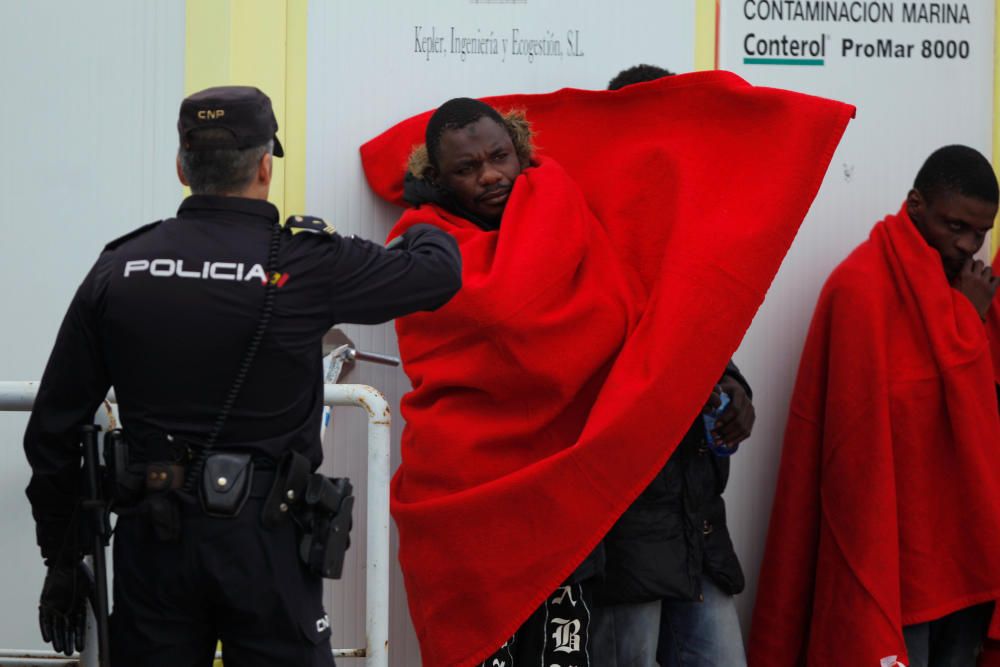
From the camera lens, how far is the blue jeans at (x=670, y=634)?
10.5 ft

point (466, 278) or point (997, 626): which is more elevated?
point (466, 278)

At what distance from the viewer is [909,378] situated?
370 centimetres

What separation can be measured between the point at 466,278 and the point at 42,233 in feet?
4.33

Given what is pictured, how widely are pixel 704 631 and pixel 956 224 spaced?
1.39m

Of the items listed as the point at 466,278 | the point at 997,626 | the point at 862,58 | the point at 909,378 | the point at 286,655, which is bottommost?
the point at 997,626

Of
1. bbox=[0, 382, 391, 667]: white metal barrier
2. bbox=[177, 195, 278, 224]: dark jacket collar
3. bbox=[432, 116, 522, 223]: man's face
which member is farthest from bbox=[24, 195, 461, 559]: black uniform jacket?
bbox=[432, 116, 522, 223]: man's face

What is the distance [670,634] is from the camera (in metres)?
3.36

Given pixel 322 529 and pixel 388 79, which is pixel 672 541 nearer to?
pixel 322 529

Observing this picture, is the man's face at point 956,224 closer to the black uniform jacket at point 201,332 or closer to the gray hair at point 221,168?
the black uniform jacket at point 201,332

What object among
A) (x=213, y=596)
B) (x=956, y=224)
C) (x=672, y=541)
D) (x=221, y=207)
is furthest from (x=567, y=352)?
(x=956, y=224)

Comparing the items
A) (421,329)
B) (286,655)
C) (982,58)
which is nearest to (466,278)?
(421,329)

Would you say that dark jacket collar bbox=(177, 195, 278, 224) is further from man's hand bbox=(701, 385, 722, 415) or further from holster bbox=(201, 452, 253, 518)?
man's hand bbox=(701, 385, 722, 415)

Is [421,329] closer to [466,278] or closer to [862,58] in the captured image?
[466,278]

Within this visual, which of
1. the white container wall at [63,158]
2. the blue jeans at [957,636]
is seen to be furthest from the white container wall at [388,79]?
the blue jeans at [957,636]
